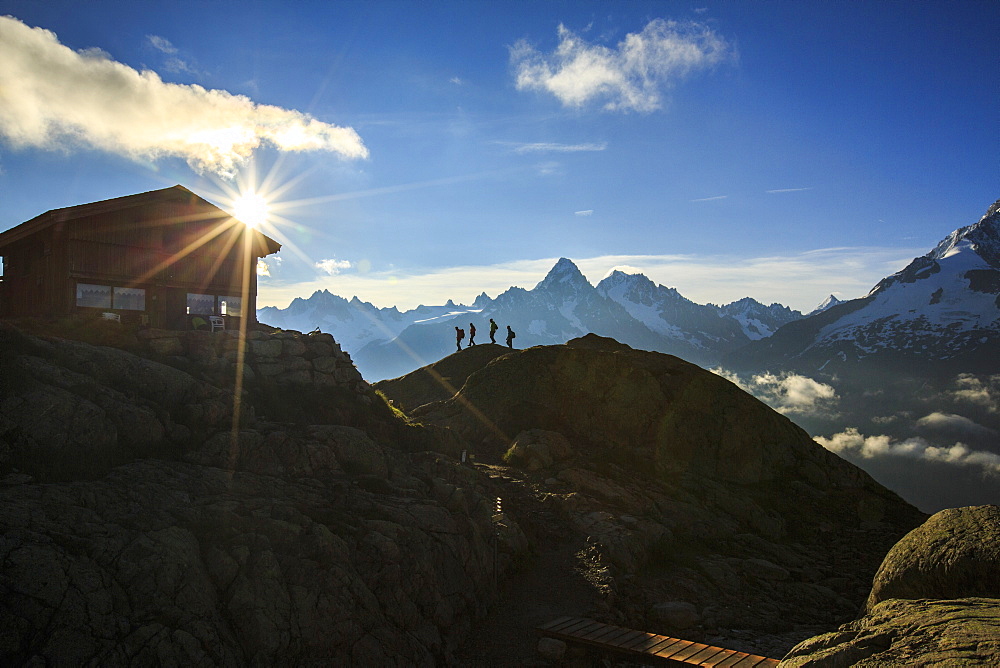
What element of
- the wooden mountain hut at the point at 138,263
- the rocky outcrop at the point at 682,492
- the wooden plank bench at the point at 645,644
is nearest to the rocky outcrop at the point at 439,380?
the rocky outcrop at the point at 682,492

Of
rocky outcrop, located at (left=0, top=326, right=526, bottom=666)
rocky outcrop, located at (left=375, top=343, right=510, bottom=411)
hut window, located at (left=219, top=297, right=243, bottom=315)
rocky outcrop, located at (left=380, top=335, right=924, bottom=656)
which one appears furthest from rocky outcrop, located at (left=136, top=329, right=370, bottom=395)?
rocky outcrop, located at (left=375, top=343, right=510, bottom=411)

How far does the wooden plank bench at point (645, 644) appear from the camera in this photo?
17359mm

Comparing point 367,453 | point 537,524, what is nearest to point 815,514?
point 537,524

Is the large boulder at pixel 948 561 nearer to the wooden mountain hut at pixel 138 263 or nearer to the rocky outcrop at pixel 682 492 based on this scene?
the rocky outcrop at pixel 682 492

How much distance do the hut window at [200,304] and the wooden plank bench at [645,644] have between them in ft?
95.5

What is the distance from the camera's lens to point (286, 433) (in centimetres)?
2358

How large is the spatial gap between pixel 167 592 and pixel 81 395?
9463 mm

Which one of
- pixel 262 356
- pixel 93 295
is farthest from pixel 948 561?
pixel 93 295

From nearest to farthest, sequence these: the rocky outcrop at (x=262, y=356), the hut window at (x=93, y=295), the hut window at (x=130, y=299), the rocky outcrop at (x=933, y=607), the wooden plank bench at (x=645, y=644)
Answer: the rocky outcrop at (x=933, y=607)
the wooden plank bench at (x=645, y=644)
the rocky outcrop at (x=262, y=356)
the hut window at (x=93, y=295)
the hut window at (x=130, y=299)

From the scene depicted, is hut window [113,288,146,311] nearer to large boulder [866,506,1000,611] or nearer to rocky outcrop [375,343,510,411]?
rocky outcrop [375,343,510,411]

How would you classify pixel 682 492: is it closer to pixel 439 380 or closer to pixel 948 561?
pixel 948 561

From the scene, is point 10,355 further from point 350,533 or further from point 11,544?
point 350,533

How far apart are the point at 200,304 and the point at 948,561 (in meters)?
38.5

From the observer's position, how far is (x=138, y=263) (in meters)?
34.2
